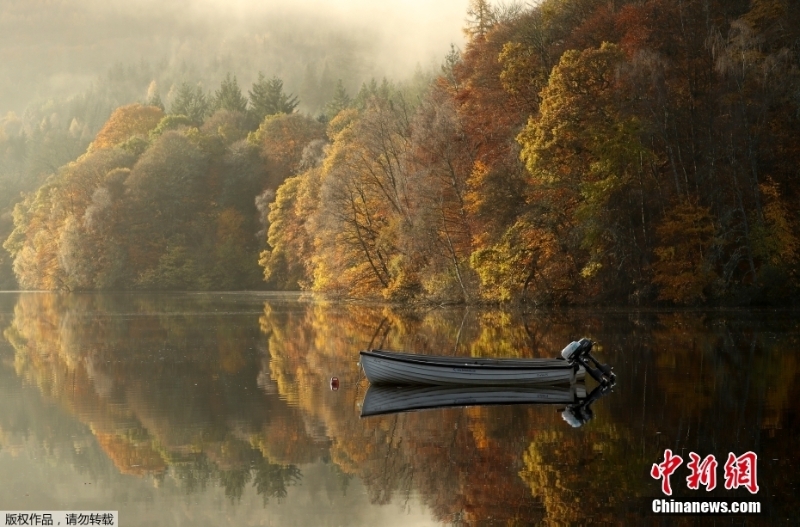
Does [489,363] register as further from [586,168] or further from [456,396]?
[586,168]

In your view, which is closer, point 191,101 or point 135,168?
point 135,168

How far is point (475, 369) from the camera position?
84.4 ft

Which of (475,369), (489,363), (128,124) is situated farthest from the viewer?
(128,124)

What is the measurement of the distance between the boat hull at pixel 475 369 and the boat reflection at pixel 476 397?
222 millimetres

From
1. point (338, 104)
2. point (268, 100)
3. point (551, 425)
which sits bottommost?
point (551, 425)

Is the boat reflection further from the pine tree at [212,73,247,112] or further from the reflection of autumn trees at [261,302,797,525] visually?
the pine tree at [212,73,247,112]

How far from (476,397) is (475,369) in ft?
2.37

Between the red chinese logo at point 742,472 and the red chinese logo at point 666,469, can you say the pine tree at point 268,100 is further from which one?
the red chinese logo at point 742,472

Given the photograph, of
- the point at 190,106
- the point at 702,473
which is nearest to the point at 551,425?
the point at 702,473

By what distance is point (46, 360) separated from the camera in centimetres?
3688

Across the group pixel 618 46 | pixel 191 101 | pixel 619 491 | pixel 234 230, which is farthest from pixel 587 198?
pixel 191 101

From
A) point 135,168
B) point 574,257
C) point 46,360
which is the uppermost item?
point 135,168

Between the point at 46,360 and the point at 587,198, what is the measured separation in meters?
27.0

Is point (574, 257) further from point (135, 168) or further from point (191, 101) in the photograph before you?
point (191, 101)
